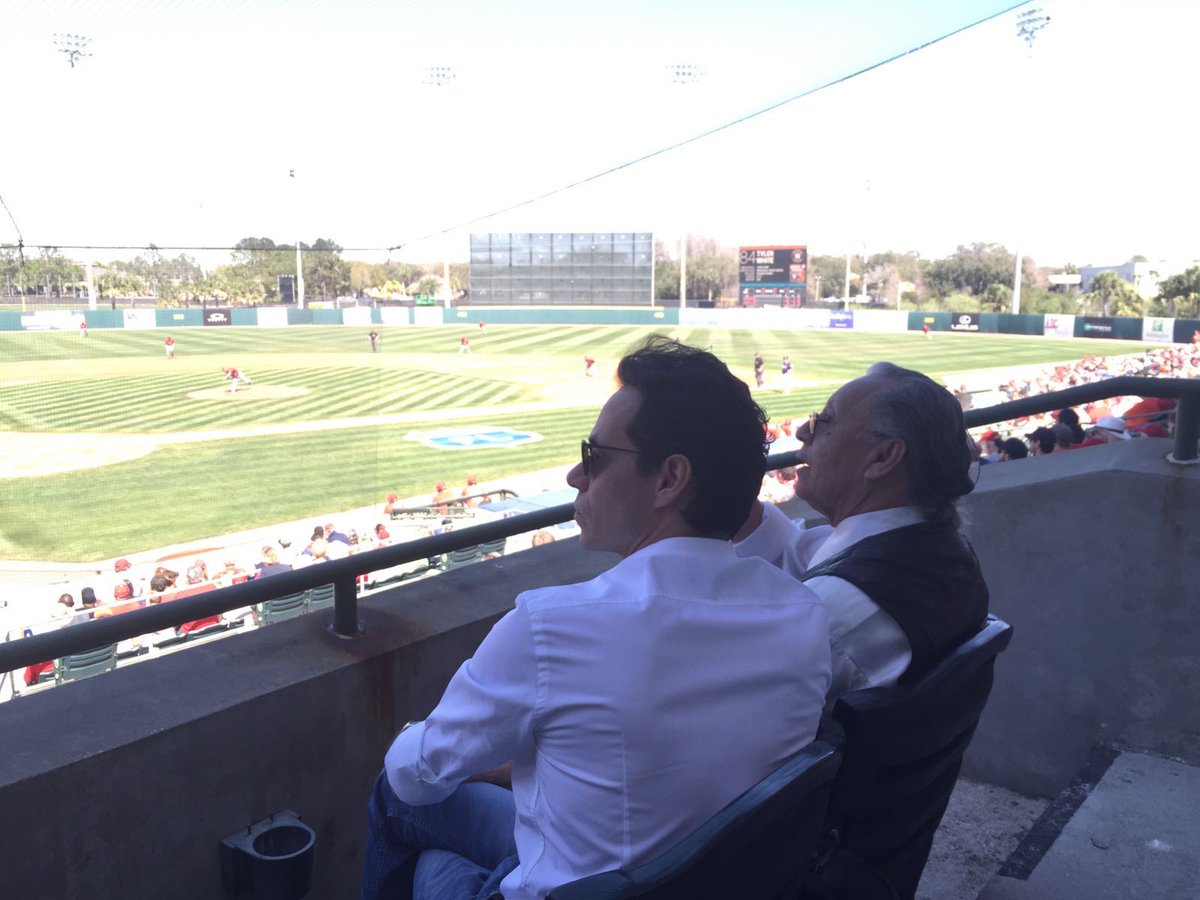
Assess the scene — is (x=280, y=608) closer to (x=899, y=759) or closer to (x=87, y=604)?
(x=899, y=759)

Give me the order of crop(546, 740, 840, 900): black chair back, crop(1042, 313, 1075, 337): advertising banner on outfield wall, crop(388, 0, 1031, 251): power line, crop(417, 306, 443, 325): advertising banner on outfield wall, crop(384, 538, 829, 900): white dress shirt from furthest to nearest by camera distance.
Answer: crop(1042, 313, 1075, 337): advertising banner on outfield wall → crop(417, 306, 443, 325): advertising banner on outfield wall → crop(388, 0, 1031, 251): power line → crop(384, 538, 829, 900): white dress shirt → crop(546, 740, 840, 900): black chair back

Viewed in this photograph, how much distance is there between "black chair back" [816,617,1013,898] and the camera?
1142 mm

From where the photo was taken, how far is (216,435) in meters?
13.4

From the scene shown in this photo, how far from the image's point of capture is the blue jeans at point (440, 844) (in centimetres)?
128

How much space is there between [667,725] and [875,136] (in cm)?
4278

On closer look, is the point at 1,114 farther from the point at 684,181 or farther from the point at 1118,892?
the point at 684,181

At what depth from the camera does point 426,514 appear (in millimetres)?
12273

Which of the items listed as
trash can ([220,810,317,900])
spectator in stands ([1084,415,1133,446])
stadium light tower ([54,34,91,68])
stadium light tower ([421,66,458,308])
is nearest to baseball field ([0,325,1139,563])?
trash can ([220,810,317,900])

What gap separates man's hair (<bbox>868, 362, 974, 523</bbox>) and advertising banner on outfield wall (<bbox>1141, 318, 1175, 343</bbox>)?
4480cm

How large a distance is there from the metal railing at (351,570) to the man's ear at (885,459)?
0.74 meters

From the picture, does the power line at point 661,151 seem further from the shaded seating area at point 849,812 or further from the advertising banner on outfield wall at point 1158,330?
the advertising banner on outfield wall at point 1158,330

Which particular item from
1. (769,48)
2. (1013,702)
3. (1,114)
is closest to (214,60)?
(1,114)

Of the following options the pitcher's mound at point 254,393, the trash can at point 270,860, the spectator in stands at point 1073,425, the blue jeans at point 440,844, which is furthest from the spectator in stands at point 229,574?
the blue jeans at point 440,844

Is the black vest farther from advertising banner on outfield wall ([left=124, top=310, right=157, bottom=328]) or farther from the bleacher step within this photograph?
advertising banner on outfield wall ([left=124, top=310, right=157, bottom=328])
